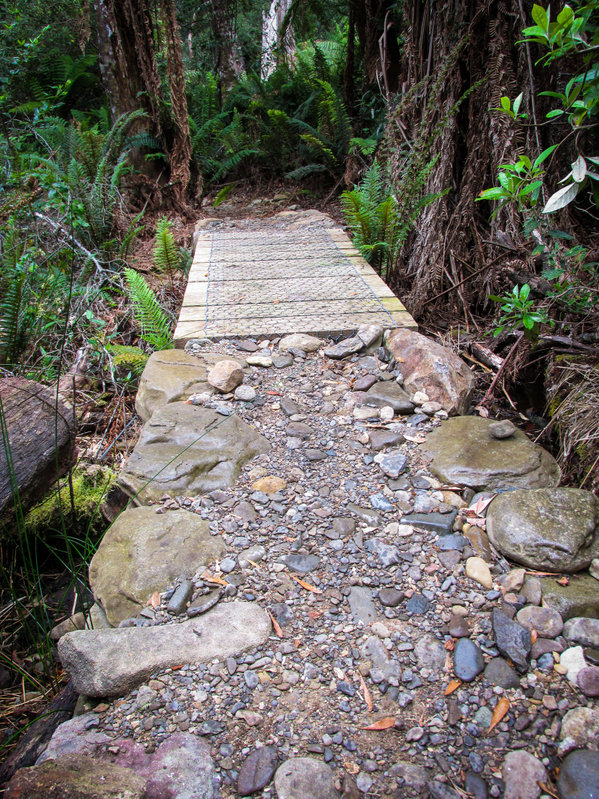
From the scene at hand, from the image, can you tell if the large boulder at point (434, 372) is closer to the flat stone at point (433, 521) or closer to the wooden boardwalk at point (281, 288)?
the wooden boardwalk at point (281, 288)

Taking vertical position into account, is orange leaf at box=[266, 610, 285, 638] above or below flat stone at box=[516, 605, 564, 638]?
above

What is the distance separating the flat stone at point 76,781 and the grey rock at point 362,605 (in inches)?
28.4

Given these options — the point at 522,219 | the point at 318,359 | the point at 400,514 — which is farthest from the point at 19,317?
the point at 522,219

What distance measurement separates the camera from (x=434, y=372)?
267 cm

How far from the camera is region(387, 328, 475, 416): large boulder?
2.59 meters

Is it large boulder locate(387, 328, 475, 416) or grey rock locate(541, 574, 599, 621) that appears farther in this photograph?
large boulder locate(387, 328, 475, 416)

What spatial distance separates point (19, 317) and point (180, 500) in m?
2.06

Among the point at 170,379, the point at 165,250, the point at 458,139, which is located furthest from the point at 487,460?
the point at 165,250

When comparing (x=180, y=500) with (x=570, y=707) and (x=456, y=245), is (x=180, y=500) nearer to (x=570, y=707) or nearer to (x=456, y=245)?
(x=570, y=707)

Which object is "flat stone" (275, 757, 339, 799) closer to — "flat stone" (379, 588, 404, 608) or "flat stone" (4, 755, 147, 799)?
"flat stone" (4, 755, 147, 799)

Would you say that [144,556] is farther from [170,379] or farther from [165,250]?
[165,250]

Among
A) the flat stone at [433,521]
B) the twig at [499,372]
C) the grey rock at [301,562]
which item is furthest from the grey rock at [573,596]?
the twig at [499,372]

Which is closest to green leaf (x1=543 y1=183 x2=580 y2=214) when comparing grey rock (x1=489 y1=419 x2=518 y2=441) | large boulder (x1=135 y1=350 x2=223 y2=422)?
grey rock (x1=489 y1=419 x2=518 y2=441)

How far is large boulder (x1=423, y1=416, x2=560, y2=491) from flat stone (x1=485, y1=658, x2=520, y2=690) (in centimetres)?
75
